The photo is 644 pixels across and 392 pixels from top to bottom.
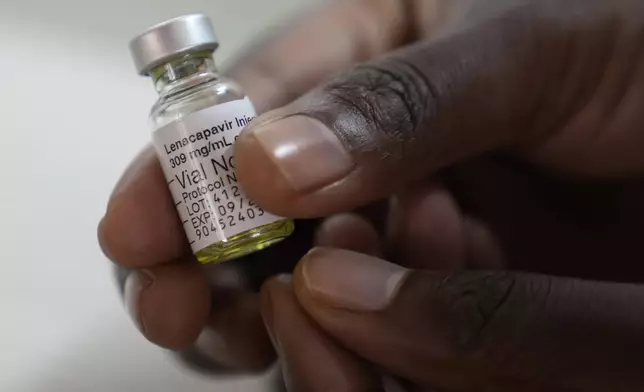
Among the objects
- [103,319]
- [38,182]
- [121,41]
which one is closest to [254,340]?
[103,319]

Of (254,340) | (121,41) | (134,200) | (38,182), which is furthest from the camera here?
(121,41)

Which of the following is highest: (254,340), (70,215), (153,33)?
(153,33)

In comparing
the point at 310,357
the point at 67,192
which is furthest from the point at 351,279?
the point at 67,192

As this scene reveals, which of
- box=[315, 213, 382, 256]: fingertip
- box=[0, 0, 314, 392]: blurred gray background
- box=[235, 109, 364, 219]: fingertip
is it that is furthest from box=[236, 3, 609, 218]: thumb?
box=[0, 0, 314, 392]: blurred gray background

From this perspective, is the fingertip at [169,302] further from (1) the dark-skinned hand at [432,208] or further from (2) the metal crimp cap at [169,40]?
(2) the metal crimp cap at [169,40]

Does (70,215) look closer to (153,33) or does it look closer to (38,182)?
(38,182)

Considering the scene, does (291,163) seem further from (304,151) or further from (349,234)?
(349,234)
